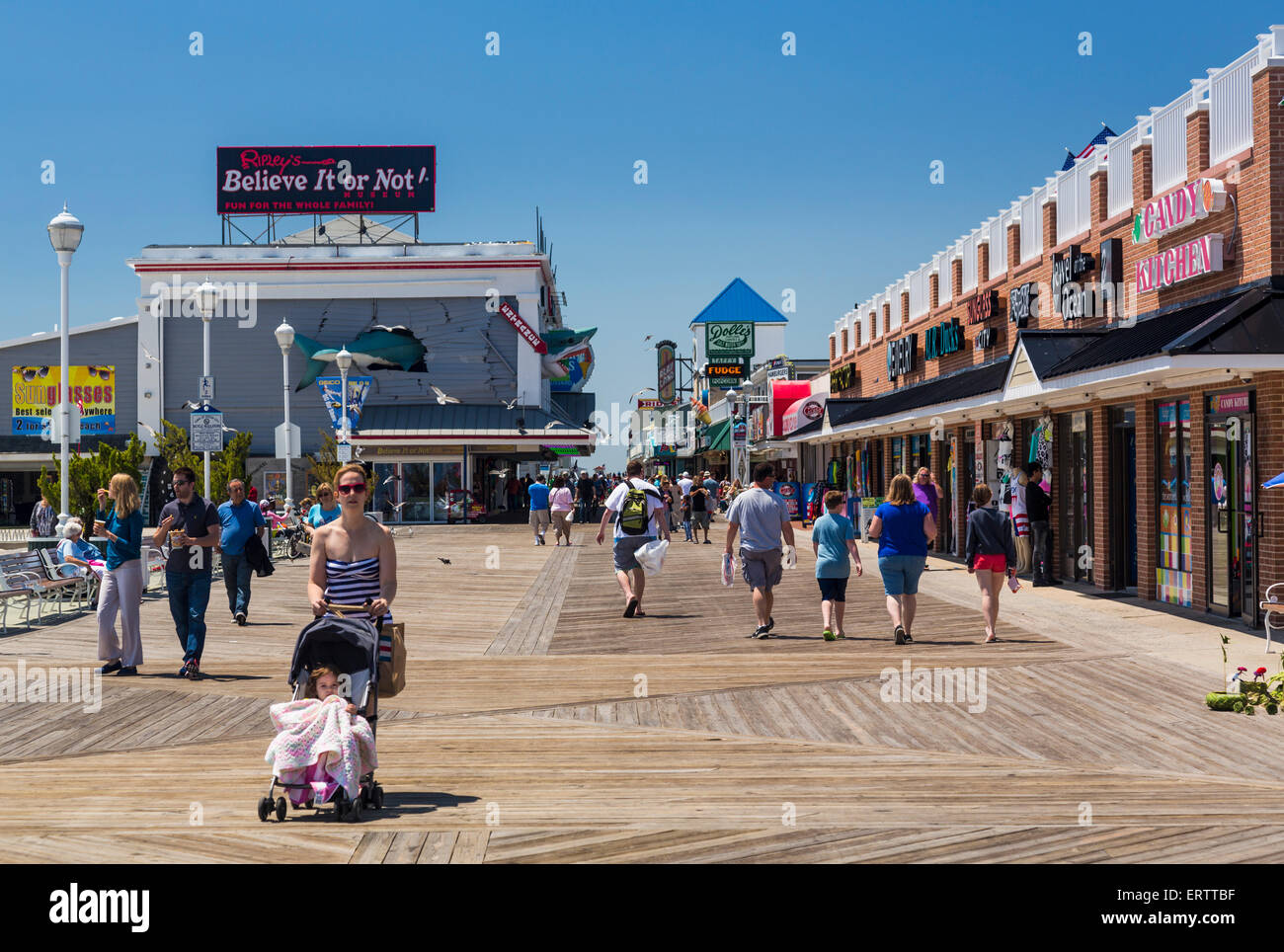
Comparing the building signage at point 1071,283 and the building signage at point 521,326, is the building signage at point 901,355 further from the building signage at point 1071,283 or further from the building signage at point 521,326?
the building signage at point 521,326

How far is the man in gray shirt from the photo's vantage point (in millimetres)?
13062

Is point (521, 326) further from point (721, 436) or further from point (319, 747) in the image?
point (319, 747)

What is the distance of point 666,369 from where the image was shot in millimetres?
128625

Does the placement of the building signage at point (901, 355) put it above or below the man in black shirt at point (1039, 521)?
above

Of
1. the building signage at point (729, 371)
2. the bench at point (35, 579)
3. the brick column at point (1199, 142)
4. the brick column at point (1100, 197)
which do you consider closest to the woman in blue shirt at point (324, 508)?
the bench at point (35, 579)

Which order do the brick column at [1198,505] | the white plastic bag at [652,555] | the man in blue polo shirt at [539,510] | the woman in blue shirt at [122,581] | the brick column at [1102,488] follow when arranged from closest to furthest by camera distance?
the woman in blue shirt at [122,581] → the brick column at [1198,505] → the white plastic bag at [652,555] → the brick column at [1102,488] → the man in blue polo shirt at [539,510]

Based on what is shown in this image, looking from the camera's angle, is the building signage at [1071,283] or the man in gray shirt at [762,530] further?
the building signage at [1071,283]

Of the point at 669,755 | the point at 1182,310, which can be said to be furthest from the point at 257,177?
the point at 669,755

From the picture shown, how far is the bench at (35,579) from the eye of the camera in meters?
14.8

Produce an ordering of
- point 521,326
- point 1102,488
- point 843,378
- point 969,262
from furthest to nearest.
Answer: point 521,326, point 843,378, point 969,262, point 1102,488

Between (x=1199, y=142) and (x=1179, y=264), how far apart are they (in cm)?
143

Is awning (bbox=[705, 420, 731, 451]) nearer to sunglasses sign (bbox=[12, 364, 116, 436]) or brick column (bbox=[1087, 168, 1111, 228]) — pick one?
sunglasses sign (bbox=[12, 364, 116, 436])

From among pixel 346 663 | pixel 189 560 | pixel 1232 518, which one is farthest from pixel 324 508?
pixel 1232 518

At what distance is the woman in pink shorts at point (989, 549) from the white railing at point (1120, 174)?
6.68 meters
